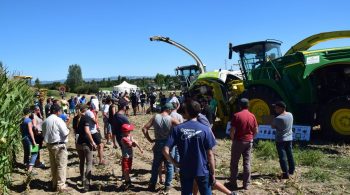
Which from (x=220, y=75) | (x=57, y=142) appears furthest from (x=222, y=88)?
(x=57, y=142)

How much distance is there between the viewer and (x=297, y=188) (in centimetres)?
712

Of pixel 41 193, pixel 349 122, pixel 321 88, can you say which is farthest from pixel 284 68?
pixel 41 193

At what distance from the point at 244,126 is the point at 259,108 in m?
5.56

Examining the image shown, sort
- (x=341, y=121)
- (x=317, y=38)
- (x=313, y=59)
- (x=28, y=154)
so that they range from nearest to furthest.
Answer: (x=28, y=154)
(x=341, y=121)
(x=313, y=59)
(x=317, y=38)

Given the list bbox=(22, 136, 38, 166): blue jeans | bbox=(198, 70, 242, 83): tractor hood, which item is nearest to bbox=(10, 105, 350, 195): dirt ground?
bbox=(22, 136, 38, 166): blue jeans

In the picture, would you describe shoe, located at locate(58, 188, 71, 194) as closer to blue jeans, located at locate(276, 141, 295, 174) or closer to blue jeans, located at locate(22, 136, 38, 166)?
blue jeans, located at locate(22, 136, 38, 166)

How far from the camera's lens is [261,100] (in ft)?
40.0

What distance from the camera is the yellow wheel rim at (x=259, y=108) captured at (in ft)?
39.9

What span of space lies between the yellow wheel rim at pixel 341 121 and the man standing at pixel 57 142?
23.0 feet

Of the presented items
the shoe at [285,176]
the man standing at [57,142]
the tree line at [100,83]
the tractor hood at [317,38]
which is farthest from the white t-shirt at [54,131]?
the tree line at [100,83]

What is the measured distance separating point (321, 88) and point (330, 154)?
2.35 m

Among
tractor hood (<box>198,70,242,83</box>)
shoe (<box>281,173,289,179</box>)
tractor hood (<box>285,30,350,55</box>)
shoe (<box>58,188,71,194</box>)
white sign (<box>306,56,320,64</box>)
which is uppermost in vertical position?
tractor hood (<box>285,30,350,55</box>)

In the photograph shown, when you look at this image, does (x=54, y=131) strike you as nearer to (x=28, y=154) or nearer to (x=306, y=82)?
(x=28, y=154)

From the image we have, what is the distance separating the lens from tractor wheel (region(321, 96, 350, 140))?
34.7 ft
